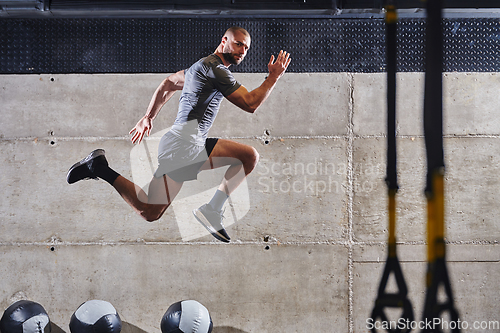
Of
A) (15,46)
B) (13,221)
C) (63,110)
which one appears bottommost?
(13,221)

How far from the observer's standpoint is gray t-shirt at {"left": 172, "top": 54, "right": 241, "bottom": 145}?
9.84 feet

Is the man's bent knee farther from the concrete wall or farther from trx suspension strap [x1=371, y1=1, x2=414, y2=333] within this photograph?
trx suspension strap [x1=371, y1=1, x2=414, y2=333]

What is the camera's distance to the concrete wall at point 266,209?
121 inches

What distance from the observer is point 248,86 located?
10.2ft

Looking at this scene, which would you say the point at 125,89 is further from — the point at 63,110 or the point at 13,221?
the point at 13,221

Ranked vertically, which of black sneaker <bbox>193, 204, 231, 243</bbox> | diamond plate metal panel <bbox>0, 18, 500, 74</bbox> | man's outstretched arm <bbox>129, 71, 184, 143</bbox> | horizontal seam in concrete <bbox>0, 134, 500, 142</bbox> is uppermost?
diamond plate metal panel <bbox>0, 18, 500, 74</bbox>

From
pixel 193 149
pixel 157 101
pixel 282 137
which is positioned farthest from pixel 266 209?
pixel 157 101

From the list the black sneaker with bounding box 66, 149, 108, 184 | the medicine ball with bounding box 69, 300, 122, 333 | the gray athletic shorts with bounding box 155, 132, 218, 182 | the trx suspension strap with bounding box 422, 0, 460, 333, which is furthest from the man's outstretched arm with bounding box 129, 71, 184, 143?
the trx suspension strap with bounding box 422, 0, 460, 333

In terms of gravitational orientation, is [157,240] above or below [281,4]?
below

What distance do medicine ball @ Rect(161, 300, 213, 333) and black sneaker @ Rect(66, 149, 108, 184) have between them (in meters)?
1.57

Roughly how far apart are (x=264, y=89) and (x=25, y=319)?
10.2ft

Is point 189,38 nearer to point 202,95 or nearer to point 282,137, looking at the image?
point 202,95

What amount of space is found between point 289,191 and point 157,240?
146cm

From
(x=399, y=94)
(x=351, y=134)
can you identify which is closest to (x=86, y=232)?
(x=351, y=134)
